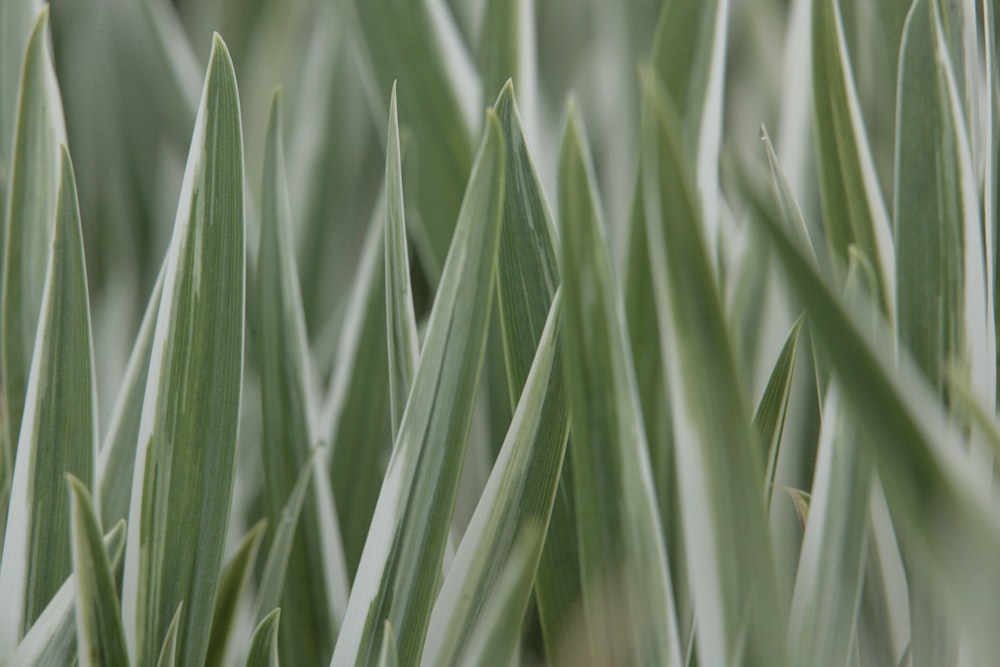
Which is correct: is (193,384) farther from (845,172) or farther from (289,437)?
(845,172)

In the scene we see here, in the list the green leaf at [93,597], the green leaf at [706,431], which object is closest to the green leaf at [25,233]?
the green leaf at [93,597]

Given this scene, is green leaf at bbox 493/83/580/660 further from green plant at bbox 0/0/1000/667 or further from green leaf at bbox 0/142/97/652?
green leaf at bbox 0/142/97/652

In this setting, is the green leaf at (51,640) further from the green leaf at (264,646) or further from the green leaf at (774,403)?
the green leaf at (774,403)

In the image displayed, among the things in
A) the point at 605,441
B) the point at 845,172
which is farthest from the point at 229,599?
the point at 845,172

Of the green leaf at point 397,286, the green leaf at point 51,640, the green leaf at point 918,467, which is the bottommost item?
the green leaf at point 51,640

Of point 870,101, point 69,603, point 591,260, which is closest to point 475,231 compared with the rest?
point 591,260

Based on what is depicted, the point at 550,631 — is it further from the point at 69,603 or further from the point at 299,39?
the point at 299,39
